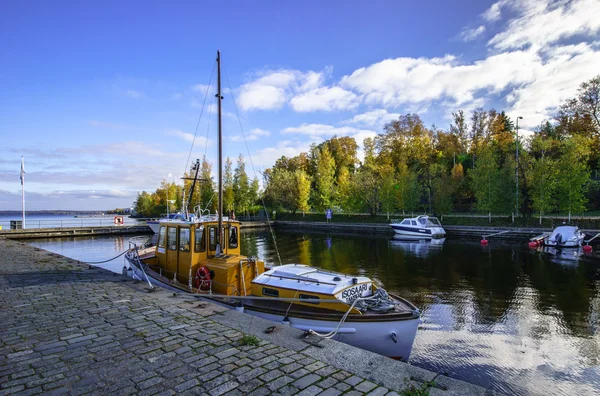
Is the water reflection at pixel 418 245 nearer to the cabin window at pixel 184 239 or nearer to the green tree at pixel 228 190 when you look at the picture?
the cabin window at pixel 184 239

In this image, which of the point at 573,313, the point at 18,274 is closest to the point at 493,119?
the point at 573,313

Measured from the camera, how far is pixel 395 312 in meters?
7.70

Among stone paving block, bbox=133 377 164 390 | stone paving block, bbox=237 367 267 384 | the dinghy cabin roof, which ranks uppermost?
the dinghy cabin roof

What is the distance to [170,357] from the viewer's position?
510 centimetres

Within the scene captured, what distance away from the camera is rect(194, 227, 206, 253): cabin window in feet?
35.1

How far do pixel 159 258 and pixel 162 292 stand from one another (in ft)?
10.7

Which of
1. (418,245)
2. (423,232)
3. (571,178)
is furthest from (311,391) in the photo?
(571,178)

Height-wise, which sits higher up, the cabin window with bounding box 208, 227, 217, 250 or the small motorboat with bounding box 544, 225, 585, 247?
the cabin window with bounding box 208, 227, 217, 250

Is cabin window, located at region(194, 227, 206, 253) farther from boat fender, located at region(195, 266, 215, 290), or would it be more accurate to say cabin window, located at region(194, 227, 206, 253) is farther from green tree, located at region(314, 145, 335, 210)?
green tree, located at region(314, 145, 335, 210)

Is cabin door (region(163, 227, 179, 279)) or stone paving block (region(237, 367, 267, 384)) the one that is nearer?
stone paving block (region(237, 367, 267, 384))

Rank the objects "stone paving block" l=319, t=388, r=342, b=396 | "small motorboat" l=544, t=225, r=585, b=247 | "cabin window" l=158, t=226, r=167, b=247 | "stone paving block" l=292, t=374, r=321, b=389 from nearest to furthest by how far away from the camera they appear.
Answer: "stone paving block" l=319, t=388, r=342, b=396 → "stone paving block" l=292, t=374, r=321, b=389 → "cabin window" l=158, t=226, r=167, b=247 → "small motorboat" l=544, t=225, r=585, b=247

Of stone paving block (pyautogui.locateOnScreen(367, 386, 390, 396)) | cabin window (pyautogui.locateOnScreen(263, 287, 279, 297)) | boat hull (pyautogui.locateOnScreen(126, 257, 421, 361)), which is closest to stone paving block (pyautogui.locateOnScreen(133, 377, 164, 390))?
stone paving block (pyautogui.locateOnScreen(367, 386, 390, 396))

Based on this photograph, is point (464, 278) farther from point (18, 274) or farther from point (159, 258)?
point (18, 274)

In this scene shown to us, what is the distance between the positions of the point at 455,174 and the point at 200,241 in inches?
2005
